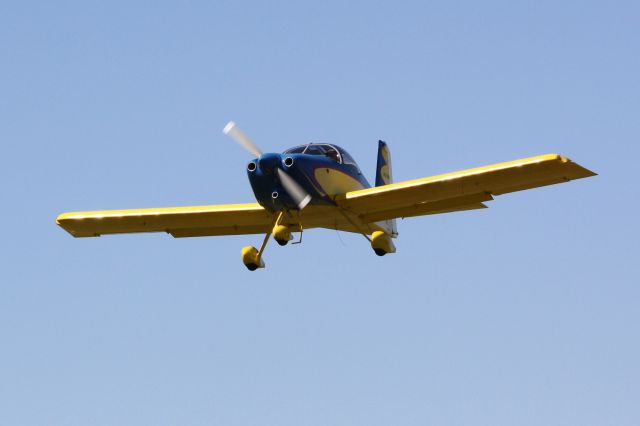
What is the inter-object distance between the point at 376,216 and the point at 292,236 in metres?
2.27

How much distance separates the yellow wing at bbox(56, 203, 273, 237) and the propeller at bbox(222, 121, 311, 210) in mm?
1636

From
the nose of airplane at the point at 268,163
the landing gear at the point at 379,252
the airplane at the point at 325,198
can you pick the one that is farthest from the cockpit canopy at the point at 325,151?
the landing gear at the point at 379,252

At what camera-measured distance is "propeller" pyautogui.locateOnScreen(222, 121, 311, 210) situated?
2789 cm

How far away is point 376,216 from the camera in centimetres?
2986

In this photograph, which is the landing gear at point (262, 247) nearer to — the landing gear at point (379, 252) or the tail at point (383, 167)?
the landing gear at point (379, 252)

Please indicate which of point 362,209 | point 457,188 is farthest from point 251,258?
point 457,188

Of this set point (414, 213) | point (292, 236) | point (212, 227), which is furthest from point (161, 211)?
point (414, 213)

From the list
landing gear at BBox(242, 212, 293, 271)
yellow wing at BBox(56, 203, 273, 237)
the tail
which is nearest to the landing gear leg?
landing gear at BBox(242, 212, 293, 271)

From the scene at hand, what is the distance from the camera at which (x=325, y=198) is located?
94.1ft

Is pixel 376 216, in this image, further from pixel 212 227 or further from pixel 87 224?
pixel 87 224

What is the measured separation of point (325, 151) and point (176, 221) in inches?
165

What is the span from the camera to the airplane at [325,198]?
91.2 feet

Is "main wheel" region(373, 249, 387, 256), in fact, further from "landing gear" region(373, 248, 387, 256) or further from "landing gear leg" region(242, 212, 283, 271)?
"landing gear leg" region(242, 212, 283, 271)

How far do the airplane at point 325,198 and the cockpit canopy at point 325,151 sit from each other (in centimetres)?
2
